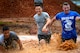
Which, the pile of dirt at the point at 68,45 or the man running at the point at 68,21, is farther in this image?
the pile of dirt at the point at 68,45

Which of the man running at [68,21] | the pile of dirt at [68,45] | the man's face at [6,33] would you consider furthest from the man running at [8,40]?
the pile of dirt at [68,45]

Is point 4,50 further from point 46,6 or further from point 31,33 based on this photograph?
point 46,6

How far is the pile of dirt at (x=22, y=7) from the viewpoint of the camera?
59.1 ft

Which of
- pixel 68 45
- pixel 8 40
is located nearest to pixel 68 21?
pixel 68 45

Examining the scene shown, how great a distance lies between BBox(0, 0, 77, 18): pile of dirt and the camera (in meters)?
18.0

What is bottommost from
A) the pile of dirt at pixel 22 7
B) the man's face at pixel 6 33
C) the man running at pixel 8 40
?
the pile of dirt at pixel 22 7

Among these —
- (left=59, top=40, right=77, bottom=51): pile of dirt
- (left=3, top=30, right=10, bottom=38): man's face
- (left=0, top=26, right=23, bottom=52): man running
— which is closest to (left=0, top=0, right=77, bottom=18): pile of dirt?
(left=59, top=40, right=77, bottom=51): pile of dirt

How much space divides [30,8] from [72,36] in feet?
29.5

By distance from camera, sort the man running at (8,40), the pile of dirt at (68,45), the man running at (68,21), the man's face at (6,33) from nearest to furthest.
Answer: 1. the man's face at (6,33)
2. the man running at (8,40)
3. the man running at (68,21)
4. the pile of dirt at (68,45)

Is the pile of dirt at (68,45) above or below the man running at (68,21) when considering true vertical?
below

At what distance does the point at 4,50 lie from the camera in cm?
899

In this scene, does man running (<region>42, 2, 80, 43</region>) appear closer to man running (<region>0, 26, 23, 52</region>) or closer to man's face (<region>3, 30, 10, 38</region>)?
man running (<region>0, 26, 23, 52</region>)

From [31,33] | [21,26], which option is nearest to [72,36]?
[31,33]

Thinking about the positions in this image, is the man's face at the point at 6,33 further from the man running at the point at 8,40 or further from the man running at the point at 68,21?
the man running at the point at 68,21
